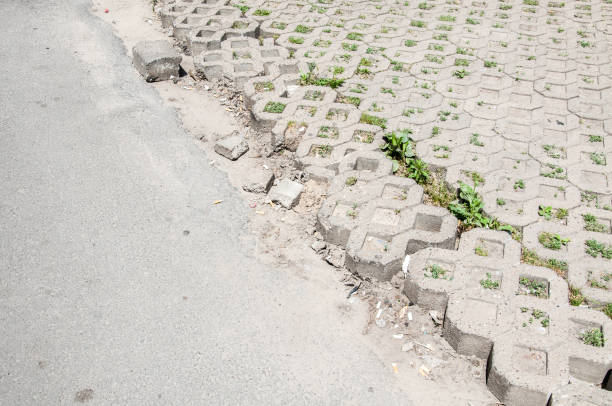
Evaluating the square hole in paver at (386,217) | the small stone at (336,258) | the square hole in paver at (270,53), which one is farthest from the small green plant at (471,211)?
the square hole in paver at (270,53)

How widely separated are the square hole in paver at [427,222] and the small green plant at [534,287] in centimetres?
77

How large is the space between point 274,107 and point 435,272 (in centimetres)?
265

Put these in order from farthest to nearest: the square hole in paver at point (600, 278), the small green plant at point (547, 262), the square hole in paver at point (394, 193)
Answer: the square hole in paver at point (394, 193), the small green plant at point (547, 262), the square hole in paver at point (600, 278)

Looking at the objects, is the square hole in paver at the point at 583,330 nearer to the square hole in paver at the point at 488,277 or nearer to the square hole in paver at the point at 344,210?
the square hole in paver at the point at 488,277

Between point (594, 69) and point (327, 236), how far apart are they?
14.7 feet

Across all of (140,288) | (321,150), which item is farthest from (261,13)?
(140,288)

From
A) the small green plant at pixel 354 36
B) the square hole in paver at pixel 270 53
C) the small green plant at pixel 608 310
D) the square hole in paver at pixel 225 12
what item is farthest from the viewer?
the square hole in paver at pixel 225 12

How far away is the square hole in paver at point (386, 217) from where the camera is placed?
4.41 metres

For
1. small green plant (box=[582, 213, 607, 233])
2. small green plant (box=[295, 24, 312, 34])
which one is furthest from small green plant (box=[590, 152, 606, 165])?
small green plant (box=[295, 24, 312, 34])

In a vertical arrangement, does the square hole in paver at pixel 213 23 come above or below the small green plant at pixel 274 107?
above

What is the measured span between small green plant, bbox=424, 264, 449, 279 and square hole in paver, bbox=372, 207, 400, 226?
0.55 metres

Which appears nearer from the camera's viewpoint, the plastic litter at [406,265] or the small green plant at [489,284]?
the small green plant at [489,284]

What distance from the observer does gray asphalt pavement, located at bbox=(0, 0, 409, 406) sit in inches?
134

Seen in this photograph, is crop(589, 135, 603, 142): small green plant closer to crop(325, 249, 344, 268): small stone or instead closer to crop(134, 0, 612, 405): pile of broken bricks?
crop(134, 0, 612, 405): pile of broken bricks
